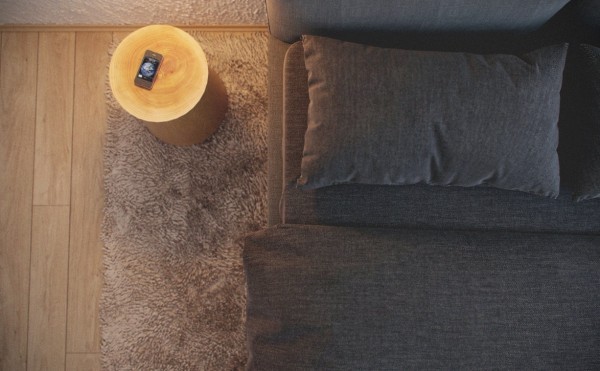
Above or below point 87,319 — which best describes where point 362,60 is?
above

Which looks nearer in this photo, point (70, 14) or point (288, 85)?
point (288, 85)

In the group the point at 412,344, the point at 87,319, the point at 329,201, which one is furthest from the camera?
the point at 87,319

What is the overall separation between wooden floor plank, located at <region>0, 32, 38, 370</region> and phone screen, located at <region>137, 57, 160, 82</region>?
26.6 inches

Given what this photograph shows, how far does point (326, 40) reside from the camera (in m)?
0.96

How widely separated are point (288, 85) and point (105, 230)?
85 centimetres

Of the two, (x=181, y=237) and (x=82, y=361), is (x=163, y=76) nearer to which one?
(x=181, y=237)

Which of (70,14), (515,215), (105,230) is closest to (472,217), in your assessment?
(515,215)

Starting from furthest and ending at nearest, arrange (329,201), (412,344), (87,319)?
(87,319), (329,201), (412,344)

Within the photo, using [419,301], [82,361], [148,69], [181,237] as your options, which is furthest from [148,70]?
[82,361]

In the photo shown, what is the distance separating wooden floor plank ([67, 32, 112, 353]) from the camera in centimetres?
140

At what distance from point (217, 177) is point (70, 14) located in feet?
2.48

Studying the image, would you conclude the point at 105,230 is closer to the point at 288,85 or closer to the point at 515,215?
the point at 288,85

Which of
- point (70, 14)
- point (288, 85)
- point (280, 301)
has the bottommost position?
point (280, 301)

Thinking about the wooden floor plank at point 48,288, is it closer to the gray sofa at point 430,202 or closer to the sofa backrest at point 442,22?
the gray sofa at point 430,202
